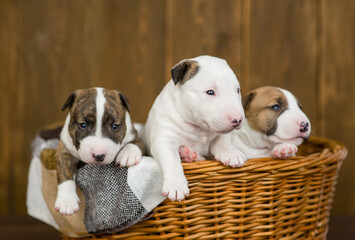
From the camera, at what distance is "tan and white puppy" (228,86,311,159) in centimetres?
181

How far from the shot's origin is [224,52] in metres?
2.96

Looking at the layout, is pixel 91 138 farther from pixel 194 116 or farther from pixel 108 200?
pixel 194 116

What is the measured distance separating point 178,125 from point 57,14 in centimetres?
172

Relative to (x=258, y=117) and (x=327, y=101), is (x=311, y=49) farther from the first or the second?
(x=258, y=117)

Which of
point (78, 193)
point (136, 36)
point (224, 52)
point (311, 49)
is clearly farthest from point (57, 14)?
point (311, 49)

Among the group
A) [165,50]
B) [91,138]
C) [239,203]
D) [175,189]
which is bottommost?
[239,203]

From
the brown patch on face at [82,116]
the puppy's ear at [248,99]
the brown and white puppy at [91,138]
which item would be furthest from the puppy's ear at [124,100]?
the puppy's ear at [248,99]

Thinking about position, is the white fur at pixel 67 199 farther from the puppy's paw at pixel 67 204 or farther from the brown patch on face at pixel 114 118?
the brown patch on face at pixel 114 118

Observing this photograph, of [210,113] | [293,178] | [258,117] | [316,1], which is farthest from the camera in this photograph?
[316,1]

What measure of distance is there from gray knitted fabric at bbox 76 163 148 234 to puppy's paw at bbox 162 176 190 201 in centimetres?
15

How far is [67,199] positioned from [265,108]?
99 cm

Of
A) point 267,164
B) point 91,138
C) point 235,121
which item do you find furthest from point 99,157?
point 267,164

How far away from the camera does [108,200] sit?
61.5 inches

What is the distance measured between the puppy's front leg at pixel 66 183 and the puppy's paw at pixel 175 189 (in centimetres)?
39
